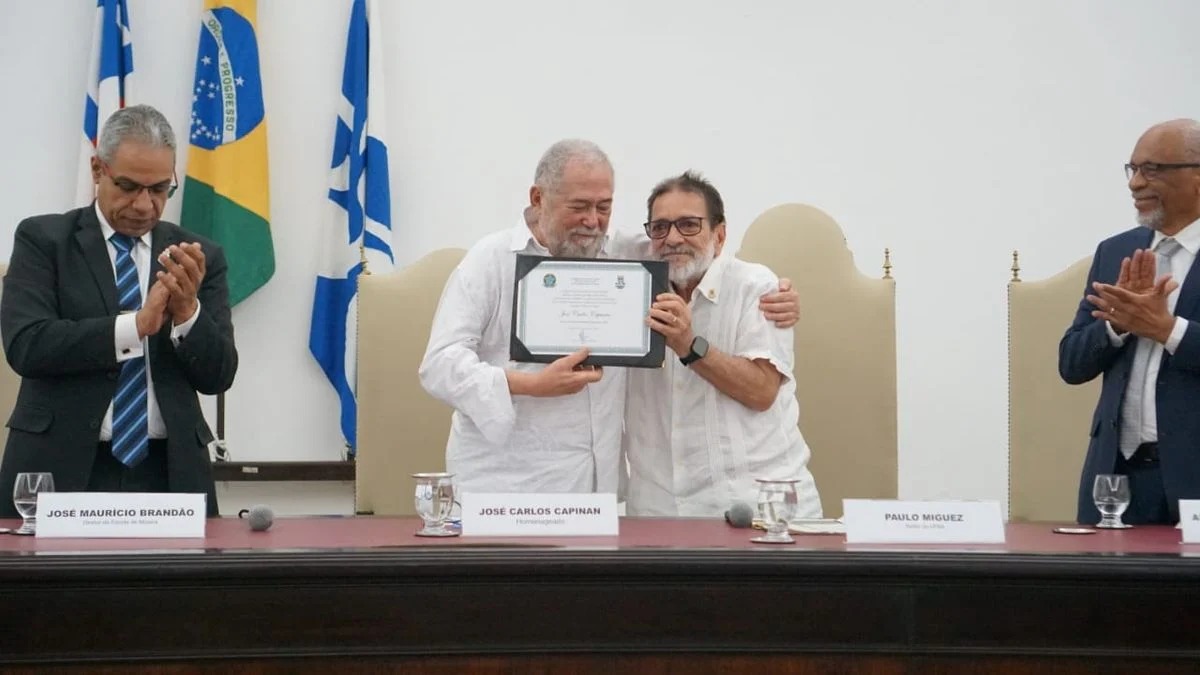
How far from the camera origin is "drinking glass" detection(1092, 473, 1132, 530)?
257 cm

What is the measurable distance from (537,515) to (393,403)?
1.49m

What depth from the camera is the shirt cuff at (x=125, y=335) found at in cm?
272

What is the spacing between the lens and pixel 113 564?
196cm

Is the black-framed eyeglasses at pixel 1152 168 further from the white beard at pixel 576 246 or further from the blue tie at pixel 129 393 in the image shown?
the blue tie at pixel 129 393

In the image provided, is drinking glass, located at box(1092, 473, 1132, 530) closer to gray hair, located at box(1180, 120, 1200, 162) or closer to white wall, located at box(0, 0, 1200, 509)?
gray hair, located at box(1180, 120, 1200, 162)

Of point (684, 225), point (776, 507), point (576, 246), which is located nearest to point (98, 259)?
point (576, 246)

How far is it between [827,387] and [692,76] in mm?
1877

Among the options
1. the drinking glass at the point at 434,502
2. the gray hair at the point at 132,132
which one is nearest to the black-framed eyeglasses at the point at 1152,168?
the drinking glass at the point at 434,502

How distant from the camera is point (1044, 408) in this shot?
3859 millimetres

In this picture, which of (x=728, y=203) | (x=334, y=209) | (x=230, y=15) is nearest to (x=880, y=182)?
(x=728, y=203)

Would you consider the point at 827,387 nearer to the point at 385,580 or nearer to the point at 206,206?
the point at 385,580

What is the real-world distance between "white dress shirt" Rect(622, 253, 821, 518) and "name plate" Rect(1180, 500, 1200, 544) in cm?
91

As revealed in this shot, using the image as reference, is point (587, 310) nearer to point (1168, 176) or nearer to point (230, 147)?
point (1168, 176)

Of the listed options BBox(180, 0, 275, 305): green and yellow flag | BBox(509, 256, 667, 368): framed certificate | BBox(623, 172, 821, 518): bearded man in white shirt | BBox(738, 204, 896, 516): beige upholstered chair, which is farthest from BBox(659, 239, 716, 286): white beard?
BBox(180, 0, 275, 305): green and yellow flag
